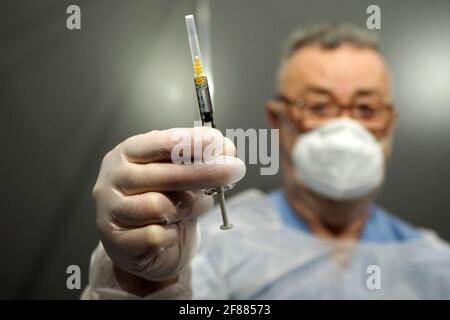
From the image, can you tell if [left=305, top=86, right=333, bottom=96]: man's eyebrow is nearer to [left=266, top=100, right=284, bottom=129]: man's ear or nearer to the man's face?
the man's face

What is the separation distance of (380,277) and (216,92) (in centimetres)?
76

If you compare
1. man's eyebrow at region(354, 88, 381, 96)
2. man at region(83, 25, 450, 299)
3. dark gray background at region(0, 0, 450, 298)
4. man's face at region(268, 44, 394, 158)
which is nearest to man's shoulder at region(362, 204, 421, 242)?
man at region(83, 25, 450, 299)

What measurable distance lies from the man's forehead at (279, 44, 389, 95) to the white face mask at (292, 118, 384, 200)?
13 cm

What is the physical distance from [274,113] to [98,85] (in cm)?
57

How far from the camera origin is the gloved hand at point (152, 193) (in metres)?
0.59

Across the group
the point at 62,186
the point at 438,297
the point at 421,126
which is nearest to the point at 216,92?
the point at 62,186

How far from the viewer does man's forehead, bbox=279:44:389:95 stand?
1130 millimetres

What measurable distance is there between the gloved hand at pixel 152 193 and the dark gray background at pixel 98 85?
404 mm

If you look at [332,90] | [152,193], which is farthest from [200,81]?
→ [332,90]

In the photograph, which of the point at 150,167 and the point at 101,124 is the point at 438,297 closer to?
the point at 150,167

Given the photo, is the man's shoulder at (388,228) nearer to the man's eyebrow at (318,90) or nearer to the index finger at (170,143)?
the man's eyebrow at (318,90)

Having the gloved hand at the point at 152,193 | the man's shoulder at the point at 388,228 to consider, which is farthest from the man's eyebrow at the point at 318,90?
the gloved hand at the point at 152,193

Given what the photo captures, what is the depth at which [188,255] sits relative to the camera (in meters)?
0.71

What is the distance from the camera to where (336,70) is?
1.13 m
